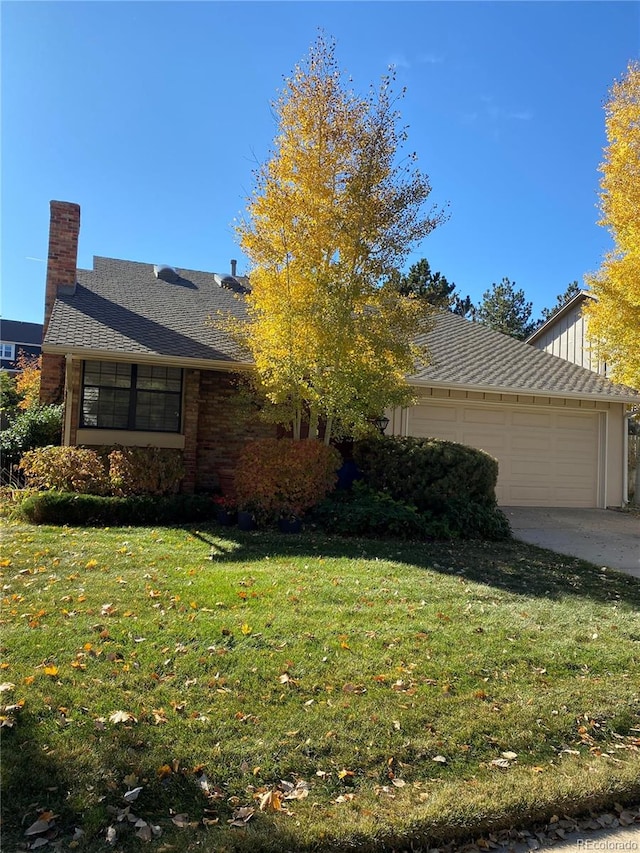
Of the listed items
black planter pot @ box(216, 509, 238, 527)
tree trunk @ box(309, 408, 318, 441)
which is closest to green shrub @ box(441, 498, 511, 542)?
A: tree trunk @ box(309, 408, 318, 441)

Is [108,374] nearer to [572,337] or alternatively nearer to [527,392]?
[527,392]

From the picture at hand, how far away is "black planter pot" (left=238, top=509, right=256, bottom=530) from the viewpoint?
28.2 ft

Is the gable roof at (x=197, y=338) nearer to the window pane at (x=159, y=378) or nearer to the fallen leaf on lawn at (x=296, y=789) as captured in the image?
the window pane at (x=159, y=378)

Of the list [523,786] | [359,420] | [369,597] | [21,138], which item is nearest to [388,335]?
[359,420]

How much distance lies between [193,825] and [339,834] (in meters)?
0.62

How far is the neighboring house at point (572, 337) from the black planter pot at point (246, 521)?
33.5 feet

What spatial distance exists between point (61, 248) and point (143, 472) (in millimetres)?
6608

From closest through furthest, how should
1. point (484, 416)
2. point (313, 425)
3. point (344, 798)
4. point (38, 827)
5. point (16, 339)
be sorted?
point (38, 827)
point (344, 798)
point (313, 425)
point (484, 416)
point (16, 339)

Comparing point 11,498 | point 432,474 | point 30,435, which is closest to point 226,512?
point 432,474

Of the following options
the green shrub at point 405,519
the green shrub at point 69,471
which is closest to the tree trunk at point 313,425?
the green shrub at point 405,519

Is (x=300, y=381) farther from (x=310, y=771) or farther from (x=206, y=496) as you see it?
(x=310, y=771)

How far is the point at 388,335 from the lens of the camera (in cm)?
918

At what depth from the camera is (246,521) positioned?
8.60m

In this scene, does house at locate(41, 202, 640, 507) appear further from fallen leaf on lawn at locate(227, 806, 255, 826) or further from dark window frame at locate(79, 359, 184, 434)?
fallen leaf on lawn at locate(227, 806, 255, 826)
